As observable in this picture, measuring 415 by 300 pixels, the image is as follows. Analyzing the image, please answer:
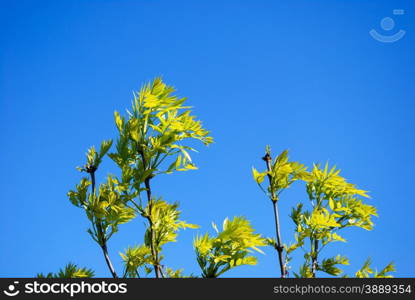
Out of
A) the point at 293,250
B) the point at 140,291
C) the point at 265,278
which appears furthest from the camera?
the point at 293,250

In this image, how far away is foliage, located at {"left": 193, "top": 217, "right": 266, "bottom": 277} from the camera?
9.11 feet

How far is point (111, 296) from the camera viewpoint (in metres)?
2.68

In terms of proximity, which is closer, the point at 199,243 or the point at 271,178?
the point at 199,243

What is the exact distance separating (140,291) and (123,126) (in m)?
1.17

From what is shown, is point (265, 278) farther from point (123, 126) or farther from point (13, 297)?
point (13, 297)

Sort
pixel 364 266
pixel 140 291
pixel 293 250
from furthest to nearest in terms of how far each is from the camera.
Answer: pixel 364 266 < pixel 293 250 < pixel 140 291

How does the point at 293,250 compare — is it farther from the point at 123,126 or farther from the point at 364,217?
the point at 123,126

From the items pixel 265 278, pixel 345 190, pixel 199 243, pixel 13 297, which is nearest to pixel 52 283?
pixel 13 297

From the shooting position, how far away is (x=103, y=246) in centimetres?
279

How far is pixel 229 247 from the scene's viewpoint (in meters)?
2.84

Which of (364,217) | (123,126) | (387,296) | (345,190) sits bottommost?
(387,296)

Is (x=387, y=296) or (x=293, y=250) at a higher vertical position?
(x=293, y=250)

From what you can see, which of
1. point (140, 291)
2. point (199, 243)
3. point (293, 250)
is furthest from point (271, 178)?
point (140, 291)

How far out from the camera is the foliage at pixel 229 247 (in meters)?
2.78
